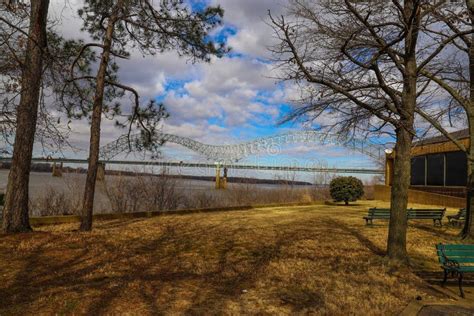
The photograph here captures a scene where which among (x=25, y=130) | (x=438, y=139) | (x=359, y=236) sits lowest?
(x=359, y=236)

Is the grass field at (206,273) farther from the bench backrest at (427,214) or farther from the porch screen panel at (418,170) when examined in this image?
the porch screen panel at (418,170)

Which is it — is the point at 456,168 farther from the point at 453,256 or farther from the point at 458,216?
the point at 453,256

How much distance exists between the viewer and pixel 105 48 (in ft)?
35.9

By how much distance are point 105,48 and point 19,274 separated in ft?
20.7

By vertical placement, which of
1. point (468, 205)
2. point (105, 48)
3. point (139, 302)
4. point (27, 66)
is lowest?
point (139, 302)

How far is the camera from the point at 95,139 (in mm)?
10711

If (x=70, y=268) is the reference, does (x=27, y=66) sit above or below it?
above

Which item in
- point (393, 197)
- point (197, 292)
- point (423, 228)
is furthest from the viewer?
point (423, 228)

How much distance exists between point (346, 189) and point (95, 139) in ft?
56.5

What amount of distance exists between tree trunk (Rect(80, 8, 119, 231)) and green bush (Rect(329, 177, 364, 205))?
672 inches

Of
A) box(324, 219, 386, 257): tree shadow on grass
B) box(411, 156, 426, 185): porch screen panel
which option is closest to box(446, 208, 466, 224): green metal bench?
box(324, 219, 386, 257): tree shadow on grass

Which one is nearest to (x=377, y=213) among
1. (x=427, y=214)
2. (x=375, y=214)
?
(x=375, y=214)

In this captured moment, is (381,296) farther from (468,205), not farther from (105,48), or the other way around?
(105,48)

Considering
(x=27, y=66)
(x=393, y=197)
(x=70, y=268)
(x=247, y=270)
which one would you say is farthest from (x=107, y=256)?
(x=393, y=197)
